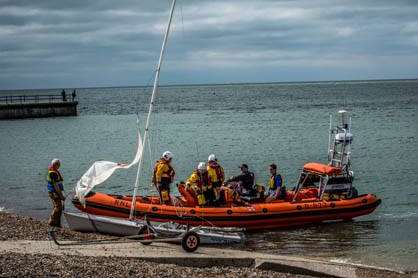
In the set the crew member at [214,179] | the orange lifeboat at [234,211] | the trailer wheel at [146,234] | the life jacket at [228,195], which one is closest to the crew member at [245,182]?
the orange lifeboat at [234,211]

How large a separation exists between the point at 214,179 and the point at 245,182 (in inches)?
62.8

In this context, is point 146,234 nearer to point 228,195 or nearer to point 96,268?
point 96,268

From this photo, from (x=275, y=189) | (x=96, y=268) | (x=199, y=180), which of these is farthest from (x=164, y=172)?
(x=96, y=268)

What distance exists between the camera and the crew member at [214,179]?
16016 mm

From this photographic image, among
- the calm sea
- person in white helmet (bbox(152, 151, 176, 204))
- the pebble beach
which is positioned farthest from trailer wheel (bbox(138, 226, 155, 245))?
person in white helmet (bbox(152, 151, 176, 204))

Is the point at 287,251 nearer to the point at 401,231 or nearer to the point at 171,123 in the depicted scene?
the point at 401,231

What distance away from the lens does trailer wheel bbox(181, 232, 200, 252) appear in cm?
1205

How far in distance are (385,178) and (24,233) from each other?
17.1 metres

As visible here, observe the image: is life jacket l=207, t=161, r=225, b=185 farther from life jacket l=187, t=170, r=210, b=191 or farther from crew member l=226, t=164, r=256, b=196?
crew member l=226, t=164, r=256, b=196

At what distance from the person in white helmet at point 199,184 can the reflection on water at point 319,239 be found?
1637mm

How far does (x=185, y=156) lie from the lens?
35.1 meters

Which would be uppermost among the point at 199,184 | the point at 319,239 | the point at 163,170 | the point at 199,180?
the point at 163,170

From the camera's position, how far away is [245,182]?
17.4m

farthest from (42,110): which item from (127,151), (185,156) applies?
(185,156)
